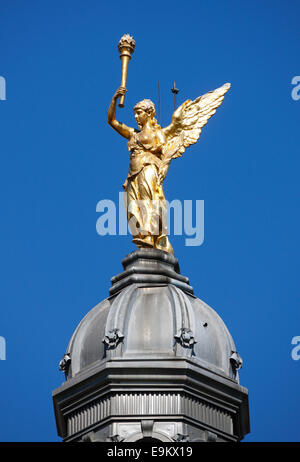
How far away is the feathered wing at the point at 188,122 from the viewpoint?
77812 mm

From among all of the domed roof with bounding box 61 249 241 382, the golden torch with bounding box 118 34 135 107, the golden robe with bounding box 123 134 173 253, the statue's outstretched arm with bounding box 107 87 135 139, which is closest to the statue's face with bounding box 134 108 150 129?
the statue's outstretched arm with bounding box 107 87 135 139

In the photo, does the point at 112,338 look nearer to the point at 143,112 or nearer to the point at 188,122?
the point at 143,112

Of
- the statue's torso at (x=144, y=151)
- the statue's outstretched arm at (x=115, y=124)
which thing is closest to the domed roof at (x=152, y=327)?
the statue's torso at (x=144, y=151)

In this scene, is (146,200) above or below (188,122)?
below

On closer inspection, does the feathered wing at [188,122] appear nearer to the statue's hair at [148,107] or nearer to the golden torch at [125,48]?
the statue's hair at [148,107]

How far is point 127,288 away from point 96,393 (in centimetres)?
387

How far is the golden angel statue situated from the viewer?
76625 millimetres

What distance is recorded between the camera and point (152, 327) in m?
73.1

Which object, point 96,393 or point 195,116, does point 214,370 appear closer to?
point 96,393

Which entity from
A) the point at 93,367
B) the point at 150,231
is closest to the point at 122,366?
the point at 93,367

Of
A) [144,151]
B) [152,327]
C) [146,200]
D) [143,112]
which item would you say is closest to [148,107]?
[143,112]

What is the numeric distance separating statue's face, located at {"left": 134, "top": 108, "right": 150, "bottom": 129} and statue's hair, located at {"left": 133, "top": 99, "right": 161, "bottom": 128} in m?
0.09

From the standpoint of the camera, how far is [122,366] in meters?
71.9

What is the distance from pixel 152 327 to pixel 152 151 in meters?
6.80
